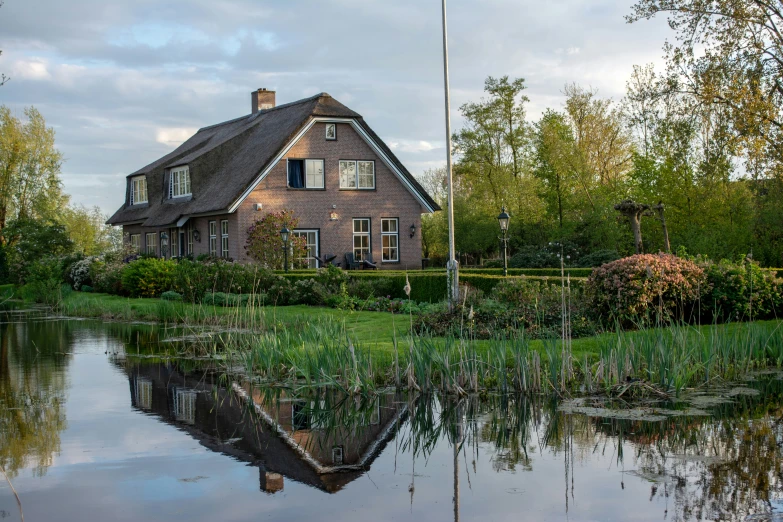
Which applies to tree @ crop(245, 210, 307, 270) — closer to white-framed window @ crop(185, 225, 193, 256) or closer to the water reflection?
white-framed window @ crop(185, 225, 193, 256)

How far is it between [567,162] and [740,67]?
63.3ft

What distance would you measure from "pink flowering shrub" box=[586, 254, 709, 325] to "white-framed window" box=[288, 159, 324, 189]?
65.5 feet

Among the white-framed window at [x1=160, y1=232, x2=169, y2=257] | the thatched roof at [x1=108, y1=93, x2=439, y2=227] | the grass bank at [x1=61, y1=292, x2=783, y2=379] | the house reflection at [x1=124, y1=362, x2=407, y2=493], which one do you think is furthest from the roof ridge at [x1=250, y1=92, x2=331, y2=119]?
the house reflection at [x1=124, y1=362, x2=407, y2=493]

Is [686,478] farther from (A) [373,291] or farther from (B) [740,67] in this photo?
(B) [740,67]

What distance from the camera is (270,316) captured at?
55.7ft

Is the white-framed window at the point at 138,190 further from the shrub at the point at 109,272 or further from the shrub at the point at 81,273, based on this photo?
the shrub at the point at 81,273

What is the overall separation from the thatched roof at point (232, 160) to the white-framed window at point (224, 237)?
0.93 metres

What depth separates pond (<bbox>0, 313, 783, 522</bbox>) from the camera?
19.0 ft

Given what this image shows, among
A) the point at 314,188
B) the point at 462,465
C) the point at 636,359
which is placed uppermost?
the point at 314,188

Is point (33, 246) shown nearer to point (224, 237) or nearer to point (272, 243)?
point (224, 237)

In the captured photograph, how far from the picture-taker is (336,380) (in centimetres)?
999

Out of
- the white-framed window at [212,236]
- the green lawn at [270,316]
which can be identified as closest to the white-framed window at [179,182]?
the white-framed window at [212,236]

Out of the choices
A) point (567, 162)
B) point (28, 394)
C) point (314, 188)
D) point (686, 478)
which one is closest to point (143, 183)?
point (314, 188)

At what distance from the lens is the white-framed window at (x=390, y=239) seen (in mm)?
33281
